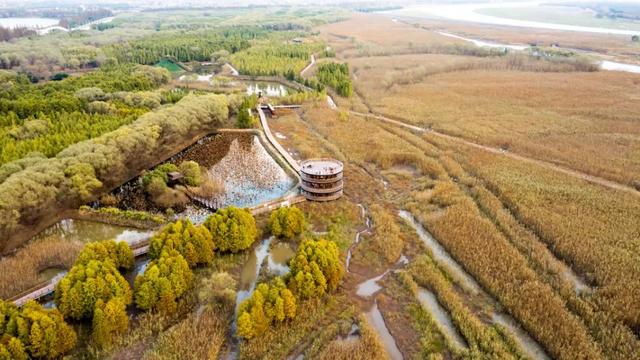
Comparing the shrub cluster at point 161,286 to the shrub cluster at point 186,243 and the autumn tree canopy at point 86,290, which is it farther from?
the shrub cluster at point 186,243

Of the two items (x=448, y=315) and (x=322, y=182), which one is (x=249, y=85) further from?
(x=448, y=315)

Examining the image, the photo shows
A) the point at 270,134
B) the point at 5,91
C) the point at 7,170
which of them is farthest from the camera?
the point at 5,91

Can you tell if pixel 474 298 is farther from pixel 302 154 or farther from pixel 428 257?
pixel 302 154

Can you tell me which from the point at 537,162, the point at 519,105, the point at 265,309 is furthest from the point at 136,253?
the point at 519,105

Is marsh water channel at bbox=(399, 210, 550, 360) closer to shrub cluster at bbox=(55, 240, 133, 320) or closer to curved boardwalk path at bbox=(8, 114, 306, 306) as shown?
curved boardwalk path at bbox=(8, 114, 306, 306)

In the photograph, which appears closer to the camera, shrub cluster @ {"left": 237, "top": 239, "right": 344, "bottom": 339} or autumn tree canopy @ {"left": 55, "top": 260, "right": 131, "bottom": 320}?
shrub cluster @ {"left": 237, "top": 239, "right": 344, "bottom": 339}

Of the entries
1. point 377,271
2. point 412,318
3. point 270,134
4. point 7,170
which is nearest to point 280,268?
point 377,271

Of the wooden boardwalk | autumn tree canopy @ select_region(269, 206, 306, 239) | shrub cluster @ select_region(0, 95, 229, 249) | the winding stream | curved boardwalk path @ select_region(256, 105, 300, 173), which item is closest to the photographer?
the winding stream

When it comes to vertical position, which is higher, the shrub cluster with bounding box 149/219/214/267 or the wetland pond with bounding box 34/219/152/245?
the shrub cluster with bounding box 149/219/214/267

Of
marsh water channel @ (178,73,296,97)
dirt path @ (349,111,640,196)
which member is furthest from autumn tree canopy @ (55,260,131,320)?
marsh water channel @ (178,73,296,97)
